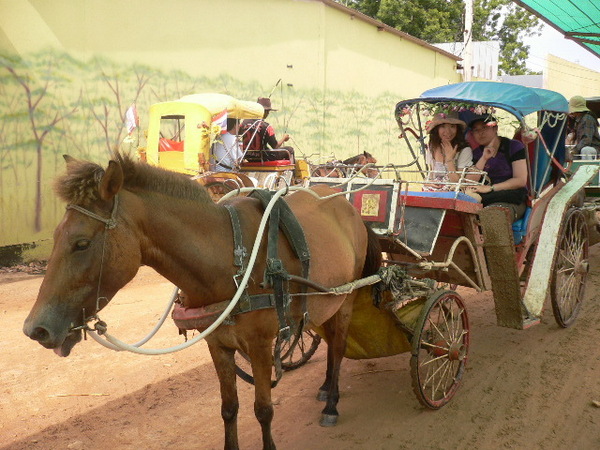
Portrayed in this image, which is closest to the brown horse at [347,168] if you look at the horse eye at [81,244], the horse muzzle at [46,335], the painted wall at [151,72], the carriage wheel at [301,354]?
the carriage wheel at [301,354]

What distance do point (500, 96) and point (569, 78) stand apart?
2702cm

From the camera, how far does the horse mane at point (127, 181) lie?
239 cm

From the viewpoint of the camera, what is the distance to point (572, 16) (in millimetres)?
11414

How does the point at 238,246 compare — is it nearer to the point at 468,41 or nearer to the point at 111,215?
the point at 111,215

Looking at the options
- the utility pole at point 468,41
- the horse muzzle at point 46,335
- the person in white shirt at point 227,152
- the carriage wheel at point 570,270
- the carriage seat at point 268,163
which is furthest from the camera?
the utility pole at point 468,41

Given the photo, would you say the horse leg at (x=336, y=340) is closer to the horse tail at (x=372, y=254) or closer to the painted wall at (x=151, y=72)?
the horse tail at (x=372, y=254)

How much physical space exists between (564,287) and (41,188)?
25.0 feet

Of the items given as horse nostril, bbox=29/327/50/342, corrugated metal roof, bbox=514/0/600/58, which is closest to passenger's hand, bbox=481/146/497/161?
horse nostril, bbox=29/327/50/342

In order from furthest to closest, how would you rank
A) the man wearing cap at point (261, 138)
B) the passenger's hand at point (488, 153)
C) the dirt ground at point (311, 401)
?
1. the man wearing cap at point (261, 138)
2. the passenger's hand at point (488, 153)
3. the dirt ground at point (311, 401)

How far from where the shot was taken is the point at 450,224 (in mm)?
4848

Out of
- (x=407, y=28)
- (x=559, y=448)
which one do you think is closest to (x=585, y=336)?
(x=559, y=448)

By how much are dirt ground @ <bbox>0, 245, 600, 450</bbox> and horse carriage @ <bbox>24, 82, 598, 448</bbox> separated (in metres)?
0.24

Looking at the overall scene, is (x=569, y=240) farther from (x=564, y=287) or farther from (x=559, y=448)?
(x=559, y=448)

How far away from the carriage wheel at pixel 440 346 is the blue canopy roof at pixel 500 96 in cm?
166
